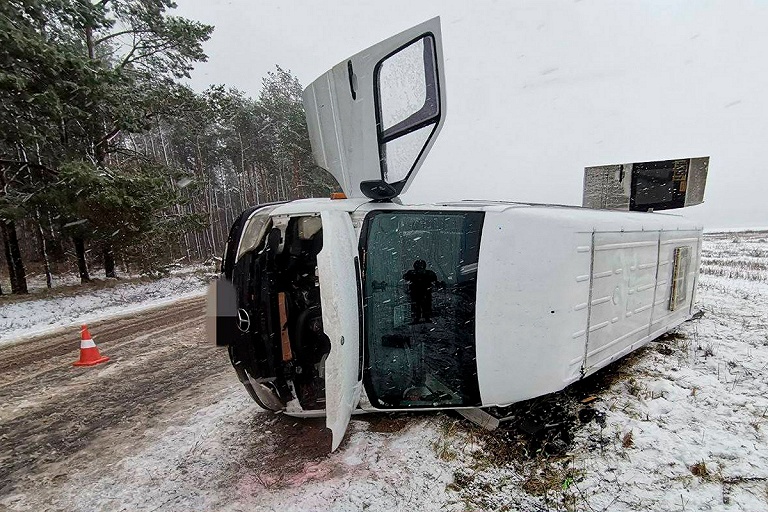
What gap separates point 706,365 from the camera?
391cm

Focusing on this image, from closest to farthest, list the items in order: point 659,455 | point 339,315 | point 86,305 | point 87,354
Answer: point 339,315 → point 659,455 → point 87,354 → point 86,305

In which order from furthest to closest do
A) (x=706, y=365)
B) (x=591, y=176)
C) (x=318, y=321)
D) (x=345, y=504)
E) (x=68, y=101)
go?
(x=68, y=101) → (x=591, y=176) → (x=706, y=365) → (x=318, y=321) → (x=345, y=504)

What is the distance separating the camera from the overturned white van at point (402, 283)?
8.29 ft

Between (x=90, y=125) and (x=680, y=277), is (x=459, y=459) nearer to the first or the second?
(x=680, y=277)

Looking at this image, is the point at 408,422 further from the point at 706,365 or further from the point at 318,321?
the point at 706,365

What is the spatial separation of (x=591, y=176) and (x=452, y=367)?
16.3 ft

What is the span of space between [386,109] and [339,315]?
1.59m

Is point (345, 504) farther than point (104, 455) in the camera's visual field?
No

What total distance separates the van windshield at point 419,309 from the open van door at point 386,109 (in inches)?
15.5

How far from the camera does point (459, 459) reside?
2596mm

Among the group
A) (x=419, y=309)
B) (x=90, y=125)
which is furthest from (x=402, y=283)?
(x=90, y=125)

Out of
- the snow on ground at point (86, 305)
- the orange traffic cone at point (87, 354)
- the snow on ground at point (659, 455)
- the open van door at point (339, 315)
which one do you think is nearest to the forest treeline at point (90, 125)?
the snow on ground at point (86, 305)

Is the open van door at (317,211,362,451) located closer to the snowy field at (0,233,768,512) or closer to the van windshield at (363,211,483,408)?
the van windshield at (363,211,483,408)

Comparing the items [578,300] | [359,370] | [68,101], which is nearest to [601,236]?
[578,300]
